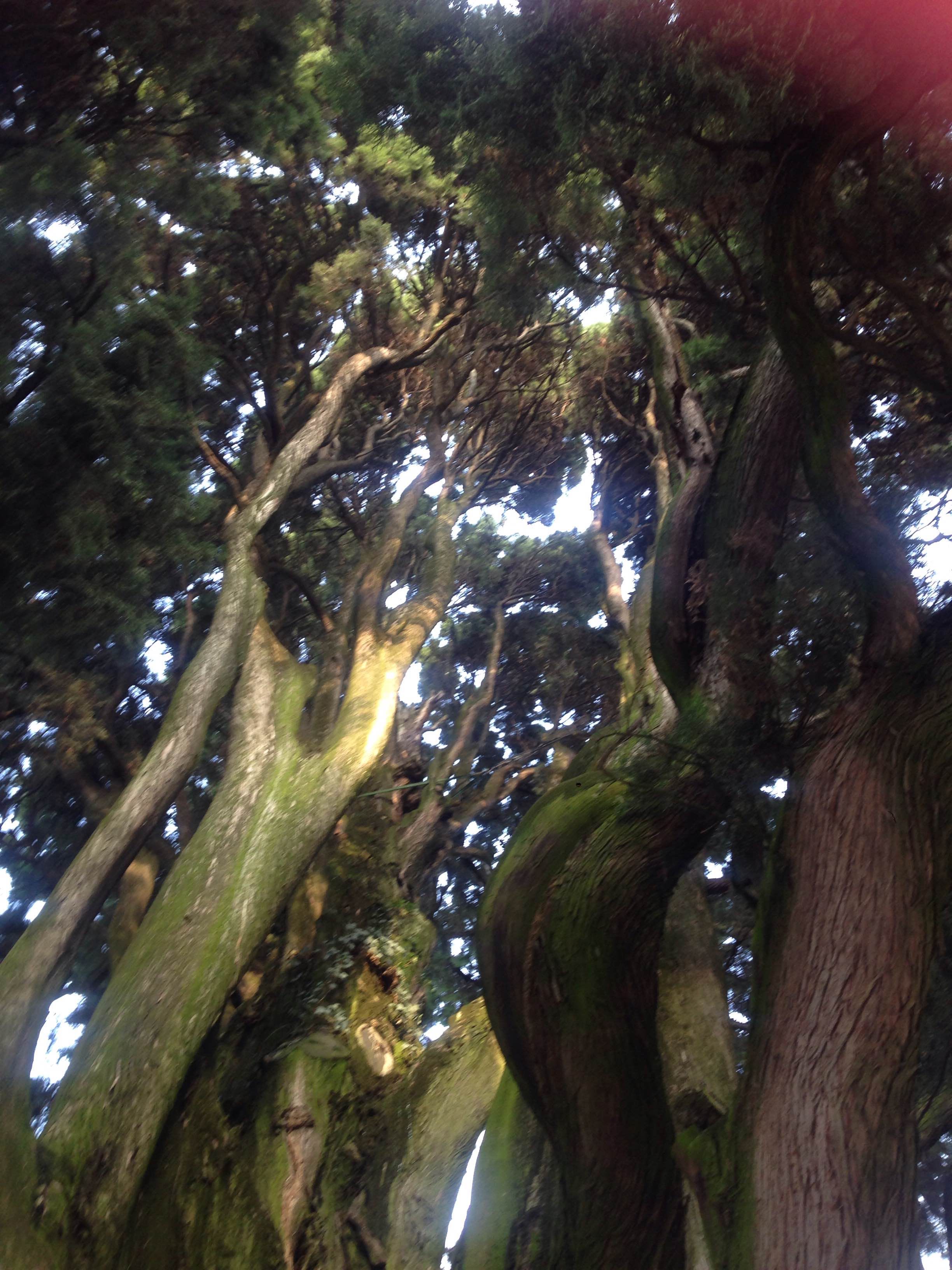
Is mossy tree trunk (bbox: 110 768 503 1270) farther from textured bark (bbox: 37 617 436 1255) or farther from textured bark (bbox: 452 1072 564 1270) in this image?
textured bark (bbox: 452 1072 564 1270)

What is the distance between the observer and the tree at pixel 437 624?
13.4 ft

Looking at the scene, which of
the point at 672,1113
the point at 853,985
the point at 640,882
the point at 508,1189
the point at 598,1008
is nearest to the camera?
the point at 853,985

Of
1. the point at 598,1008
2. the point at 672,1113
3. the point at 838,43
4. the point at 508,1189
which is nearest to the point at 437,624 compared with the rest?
the point at 508,1189

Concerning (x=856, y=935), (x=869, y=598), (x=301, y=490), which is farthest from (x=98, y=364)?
(x=856, y=935)

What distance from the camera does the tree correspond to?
13.4ft

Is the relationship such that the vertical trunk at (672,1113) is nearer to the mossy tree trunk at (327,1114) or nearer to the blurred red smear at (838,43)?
the mossy tree trunk at (327,1114)

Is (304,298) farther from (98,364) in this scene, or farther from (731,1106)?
(731,1106)

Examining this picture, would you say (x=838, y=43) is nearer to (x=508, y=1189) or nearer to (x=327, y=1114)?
(x=508, y=1189)

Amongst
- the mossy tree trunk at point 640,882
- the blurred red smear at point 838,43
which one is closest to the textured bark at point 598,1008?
the mossy tree trunk at point 640,882

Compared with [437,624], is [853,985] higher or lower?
lower

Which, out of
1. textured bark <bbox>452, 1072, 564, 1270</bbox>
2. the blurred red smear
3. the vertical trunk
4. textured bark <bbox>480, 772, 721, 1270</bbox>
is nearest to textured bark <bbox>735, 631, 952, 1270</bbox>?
textured bark <bbox>480, 772, 721, 1270</bbox>

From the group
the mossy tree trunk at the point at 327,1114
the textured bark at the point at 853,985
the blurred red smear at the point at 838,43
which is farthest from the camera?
the mossy tree trunk at the point at 327,1114

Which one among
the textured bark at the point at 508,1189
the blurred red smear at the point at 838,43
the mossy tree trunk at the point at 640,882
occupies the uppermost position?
the blurred red smear at the point at 838,43

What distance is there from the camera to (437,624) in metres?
9.98
